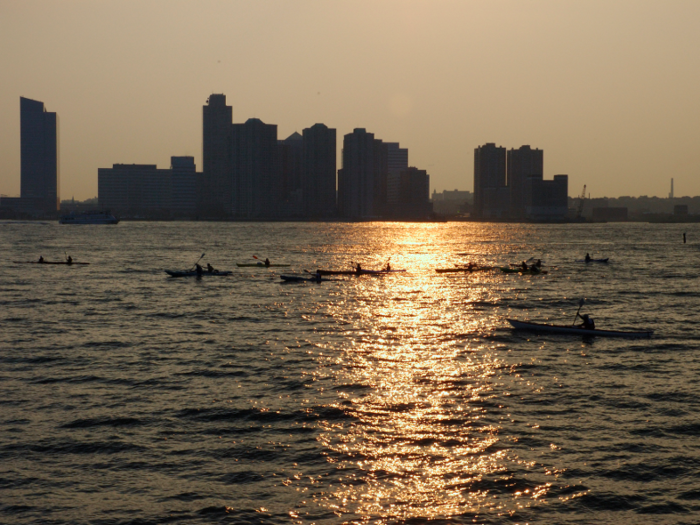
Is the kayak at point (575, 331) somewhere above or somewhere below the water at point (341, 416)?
above

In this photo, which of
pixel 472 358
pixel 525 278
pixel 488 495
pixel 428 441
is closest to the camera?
pixel 488 495

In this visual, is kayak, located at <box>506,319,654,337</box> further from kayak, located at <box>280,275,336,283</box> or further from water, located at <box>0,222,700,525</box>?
kayak, located at <box>280,275,336,283</box>

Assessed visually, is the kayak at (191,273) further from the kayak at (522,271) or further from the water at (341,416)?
the kayak at (522,271)

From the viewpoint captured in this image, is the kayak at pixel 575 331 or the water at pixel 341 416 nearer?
the water at pixel 341 416

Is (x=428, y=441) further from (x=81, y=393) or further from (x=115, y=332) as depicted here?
(x=115, y=332)

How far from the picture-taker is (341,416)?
30.0 meters

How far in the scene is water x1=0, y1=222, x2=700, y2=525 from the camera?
22000mm

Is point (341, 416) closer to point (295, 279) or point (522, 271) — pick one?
point (295, 279)

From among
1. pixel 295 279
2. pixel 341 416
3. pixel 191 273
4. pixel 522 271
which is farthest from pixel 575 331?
pixel 191 273

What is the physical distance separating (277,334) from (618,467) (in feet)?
96.2

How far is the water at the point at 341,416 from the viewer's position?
2200 cm

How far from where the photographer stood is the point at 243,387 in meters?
34.9

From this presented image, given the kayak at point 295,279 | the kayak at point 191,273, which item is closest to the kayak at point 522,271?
the kayak at point 295,279

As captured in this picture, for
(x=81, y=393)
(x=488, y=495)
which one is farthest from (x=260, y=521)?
(x=81, y=393)
